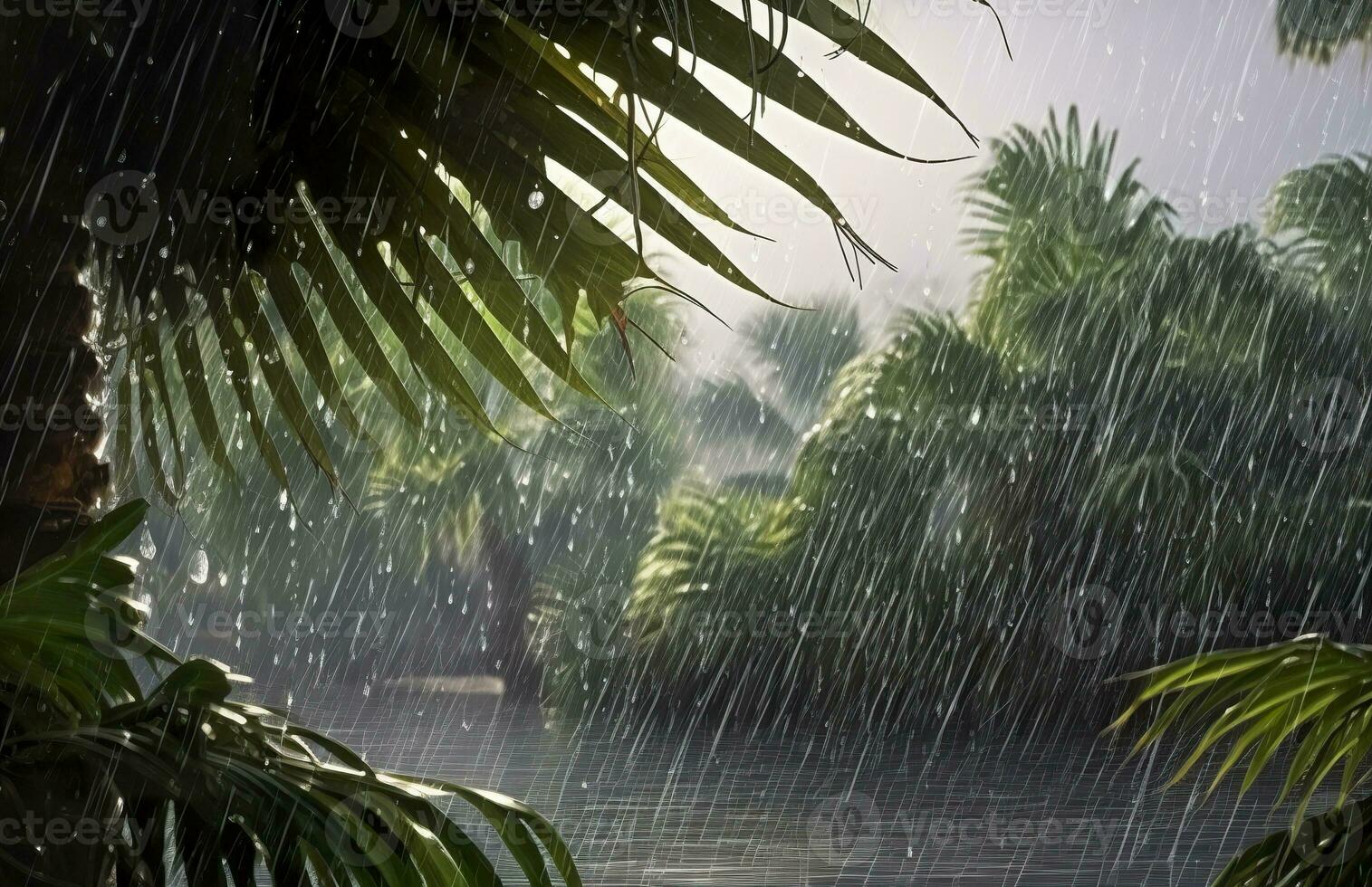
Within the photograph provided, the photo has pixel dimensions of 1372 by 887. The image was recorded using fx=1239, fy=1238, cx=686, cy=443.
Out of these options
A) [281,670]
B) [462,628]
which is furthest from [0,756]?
[281,670]

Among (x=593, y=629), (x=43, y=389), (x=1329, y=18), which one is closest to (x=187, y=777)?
(x=43, y=389)

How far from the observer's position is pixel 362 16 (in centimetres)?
136

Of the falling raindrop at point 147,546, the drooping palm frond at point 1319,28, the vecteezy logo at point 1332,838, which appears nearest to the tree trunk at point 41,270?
the vecteezy logo at point 1332,838

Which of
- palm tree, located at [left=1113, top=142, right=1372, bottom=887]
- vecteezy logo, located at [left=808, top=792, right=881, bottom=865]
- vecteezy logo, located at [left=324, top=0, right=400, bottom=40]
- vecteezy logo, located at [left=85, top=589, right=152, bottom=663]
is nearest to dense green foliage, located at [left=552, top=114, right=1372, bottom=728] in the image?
vecteezy logo, located at [left=808, top=792, right=881, bottom=865]

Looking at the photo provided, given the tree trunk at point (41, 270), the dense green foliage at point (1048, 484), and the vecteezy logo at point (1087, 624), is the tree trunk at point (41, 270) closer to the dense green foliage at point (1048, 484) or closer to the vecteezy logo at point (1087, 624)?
the dense green foliage at point (1048, 484)

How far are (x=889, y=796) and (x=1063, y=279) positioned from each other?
9.19 meters

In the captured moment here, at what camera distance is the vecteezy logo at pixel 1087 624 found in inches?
537

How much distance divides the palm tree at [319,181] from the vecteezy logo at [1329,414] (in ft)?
46.9

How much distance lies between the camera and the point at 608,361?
20.0 m

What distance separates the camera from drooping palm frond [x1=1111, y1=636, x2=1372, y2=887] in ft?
3.93

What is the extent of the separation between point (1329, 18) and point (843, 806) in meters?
13.5

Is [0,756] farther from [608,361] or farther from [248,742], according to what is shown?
[608,361]

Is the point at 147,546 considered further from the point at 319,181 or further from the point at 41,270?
the point at 41,270

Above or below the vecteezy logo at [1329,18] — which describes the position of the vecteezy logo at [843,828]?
below
